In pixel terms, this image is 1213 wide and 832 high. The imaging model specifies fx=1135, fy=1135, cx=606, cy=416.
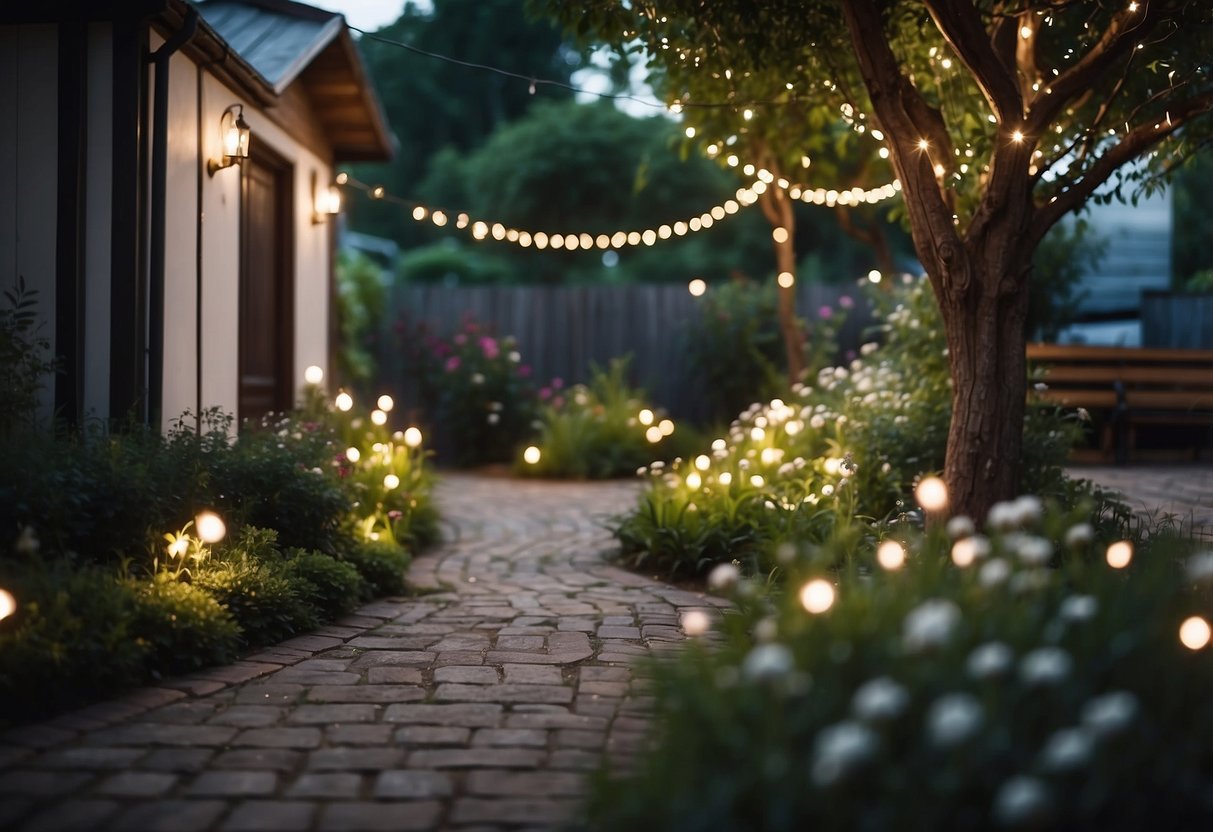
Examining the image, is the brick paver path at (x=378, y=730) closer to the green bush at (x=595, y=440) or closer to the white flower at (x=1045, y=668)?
the white flower at (x=1045, y=668)

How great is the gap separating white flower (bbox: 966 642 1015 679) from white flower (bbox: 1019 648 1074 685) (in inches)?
1.6

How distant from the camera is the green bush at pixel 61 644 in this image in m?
3.28

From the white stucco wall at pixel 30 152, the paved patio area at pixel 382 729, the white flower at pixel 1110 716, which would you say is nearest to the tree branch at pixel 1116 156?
the paved patio area at pixel 382 729

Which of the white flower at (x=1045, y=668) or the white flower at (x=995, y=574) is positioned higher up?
the white flower at (x=995, y=574)

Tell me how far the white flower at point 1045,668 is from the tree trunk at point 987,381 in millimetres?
2615

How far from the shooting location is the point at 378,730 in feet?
10.7

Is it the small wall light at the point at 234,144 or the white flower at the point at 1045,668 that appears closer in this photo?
the white flower at the point at 1045,668

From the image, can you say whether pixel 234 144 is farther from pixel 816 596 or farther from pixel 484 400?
Answer: pixel 484 400

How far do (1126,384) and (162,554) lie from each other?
875 cm

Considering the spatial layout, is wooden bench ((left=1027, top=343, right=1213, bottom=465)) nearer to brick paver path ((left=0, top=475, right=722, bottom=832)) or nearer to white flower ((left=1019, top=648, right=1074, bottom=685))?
brick paver path ((left=0, top=475, right=722, bottom=832))

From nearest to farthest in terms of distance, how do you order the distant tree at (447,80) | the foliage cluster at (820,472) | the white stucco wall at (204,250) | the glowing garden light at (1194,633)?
the glowing garden light at (1194,633) → the foliage cluster at (820,472) → the white stucco wall at (204,250) → the distant tree at (447,80)

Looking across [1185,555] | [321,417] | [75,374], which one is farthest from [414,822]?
[321,417]

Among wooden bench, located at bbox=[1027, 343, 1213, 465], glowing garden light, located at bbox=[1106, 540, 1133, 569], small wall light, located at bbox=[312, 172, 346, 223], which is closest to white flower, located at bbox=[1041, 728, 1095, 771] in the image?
glowing garden light, located at bbox=[1106, 540, 1133, 569]

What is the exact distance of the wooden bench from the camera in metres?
9.85
